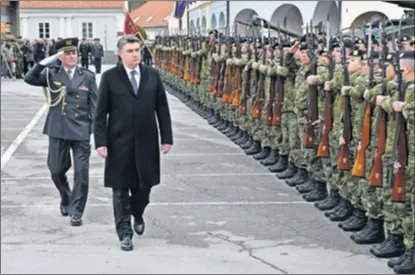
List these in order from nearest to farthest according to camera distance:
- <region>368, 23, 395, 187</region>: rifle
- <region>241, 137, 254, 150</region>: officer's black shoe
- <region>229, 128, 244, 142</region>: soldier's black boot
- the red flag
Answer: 1. <region>368, 23, 395, 187</region>: rifle
2. <region>241, 137, 254, 150</region>: officer's black shoe
3. <region>229, 128, 244, 142</region>: soldier's black boot
4. the red flag

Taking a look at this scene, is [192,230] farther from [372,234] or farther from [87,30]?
[87,30]

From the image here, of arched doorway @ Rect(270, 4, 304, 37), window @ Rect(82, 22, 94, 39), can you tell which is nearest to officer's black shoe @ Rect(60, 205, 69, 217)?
Result: arched doorway @ Rect(270, 4, 304, 37)

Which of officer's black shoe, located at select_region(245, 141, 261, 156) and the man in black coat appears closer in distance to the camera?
the man in black coat

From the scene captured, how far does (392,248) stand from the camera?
20.2 feet

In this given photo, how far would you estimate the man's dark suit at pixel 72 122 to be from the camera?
292 inches

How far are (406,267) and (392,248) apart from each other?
0.44 m

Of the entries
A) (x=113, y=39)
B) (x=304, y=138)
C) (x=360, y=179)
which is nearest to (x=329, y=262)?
(x=360, y=179)

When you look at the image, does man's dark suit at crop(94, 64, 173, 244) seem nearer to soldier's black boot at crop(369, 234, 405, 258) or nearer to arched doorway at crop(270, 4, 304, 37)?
soldier's black boot at crop(369, 234, 405, 258)

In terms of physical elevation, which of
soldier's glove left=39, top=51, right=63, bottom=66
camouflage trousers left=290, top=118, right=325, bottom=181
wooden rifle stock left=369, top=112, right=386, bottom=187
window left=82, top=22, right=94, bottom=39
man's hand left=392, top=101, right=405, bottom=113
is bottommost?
camouflage trousers left=290, top=118, right=325, bottom=181

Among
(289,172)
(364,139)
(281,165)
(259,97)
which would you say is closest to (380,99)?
(364,139)

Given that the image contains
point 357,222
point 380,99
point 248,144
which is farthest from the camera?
point 248,144

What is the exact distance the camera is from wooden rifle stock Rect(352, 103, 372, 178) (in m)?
6.53

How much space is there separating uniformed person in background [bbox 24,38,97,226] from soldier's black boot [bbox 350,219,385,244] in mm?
2435

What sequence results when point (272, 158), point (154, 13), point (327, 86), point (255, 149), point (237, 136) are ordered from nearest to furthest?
point (327, 86), point (272, 158), point (255, 149), point (237, 136), point (154, 13)
